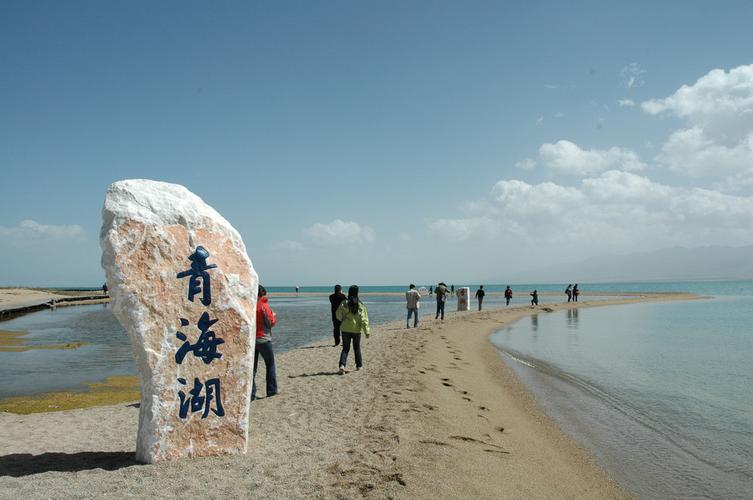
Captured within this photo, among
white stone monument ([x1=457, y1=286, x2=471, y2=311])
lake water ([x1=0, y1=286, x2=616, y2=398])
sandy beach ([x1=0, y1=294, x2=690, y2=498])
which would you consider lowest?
lake water ([x1=0, y1=286, x2=616, y2=398])

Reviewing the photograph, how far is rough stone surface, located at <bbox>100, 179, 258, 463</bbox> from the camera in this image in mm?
5500

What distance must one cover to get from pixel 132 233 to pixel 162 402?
2037 millimetres

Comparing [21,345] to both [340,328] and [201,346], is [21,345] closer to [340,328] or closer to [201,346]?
[340,328]

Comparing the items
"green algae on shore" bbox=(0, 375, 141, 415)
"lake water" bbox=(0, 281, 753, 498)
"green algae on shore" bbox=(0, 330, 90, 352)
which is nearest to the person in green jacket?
"lake water" bbox=(0, 281, 753, 498)

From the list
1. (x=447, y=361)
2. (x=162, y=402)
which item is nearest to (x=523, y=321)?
(x=447, y=361)

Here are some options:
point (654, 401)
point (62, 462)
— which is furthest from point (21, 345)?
point (654, 401)

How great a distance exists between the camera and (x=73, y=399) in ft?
33.9

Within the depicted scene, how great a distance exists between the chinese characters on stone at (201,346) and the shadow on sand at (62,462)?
0.97 m

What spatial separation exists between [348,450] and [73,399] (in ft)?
24.9

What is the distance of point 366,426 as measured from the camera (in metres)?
7.22

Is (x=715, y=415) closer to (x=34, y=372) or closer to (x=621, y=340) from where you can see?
(x=621, y=340)

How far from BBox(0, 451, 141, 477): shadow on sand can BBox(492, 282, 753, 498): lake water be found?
650 centimetres

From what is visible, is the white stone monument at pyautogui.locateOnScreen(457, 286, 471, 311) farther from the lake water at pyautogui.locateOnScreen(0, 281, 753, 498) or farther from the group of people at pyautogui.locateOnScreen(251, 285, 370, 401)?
the group of people at pyautogui.locateOnScreen(251, 285, 370, 401)

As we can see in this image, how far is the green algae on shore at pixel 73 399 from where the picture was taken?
9570mm
